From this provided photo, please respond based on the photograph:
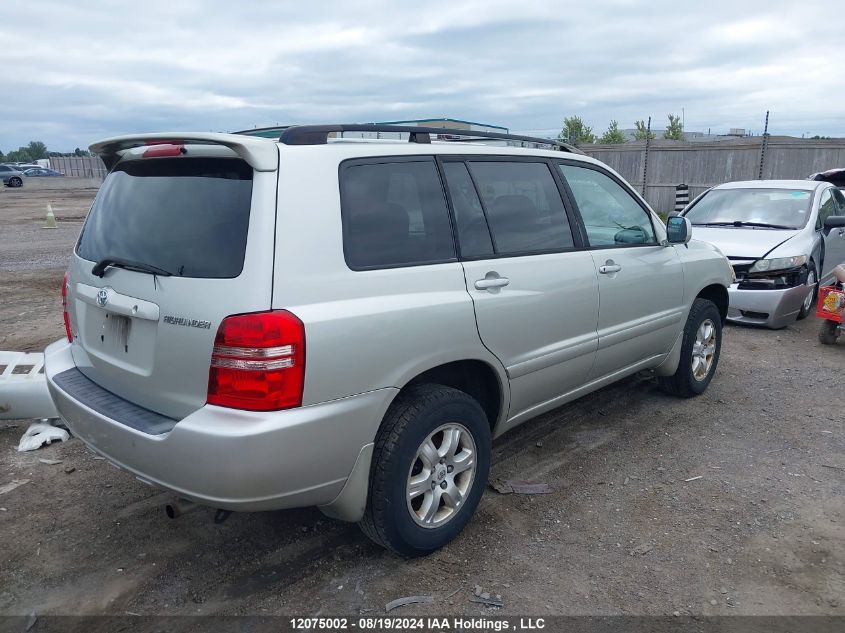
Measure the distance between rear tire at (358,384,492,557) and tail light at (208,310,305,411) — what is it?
1.89 feet

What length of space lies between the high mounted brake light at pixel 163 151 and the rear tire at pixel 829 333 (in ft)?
21.7

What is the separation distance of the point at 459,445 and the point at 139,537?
1670 millimetres

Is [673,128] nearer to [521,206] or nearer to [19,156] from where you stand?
[521,206]

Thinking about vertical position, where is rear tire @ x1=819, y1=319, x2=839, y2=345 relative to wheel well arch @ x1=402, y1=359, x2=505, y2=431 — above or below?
below

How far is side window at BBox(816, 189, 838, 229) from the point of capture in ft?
26.6

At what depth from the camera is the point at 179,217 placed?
2.78 metres

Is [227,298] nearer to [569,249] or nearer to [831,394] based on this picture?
[569,249]

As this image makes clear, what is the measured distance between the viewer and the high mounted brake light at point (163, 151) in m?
2.77

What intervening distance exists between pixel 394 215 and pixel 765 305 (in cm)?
574

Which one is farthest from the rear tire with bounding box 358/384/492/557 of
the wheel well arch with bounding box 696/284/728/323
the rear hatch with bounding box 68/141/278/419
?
the wheel well arch with bounding box 696/284/728/323

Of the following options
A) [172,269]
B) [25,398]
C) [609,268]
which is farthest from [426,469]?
[25,398]

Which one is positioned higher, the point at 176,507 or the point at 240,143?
the point at 240,143

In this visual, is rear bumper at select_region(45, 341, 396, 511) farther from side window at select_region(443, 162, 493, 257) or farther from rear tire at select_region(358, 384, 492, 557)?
side window at select_region(443, 162, 493, 257)

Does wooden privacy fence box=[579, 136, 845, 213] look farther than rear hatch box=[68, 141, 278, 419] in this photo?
Yes
